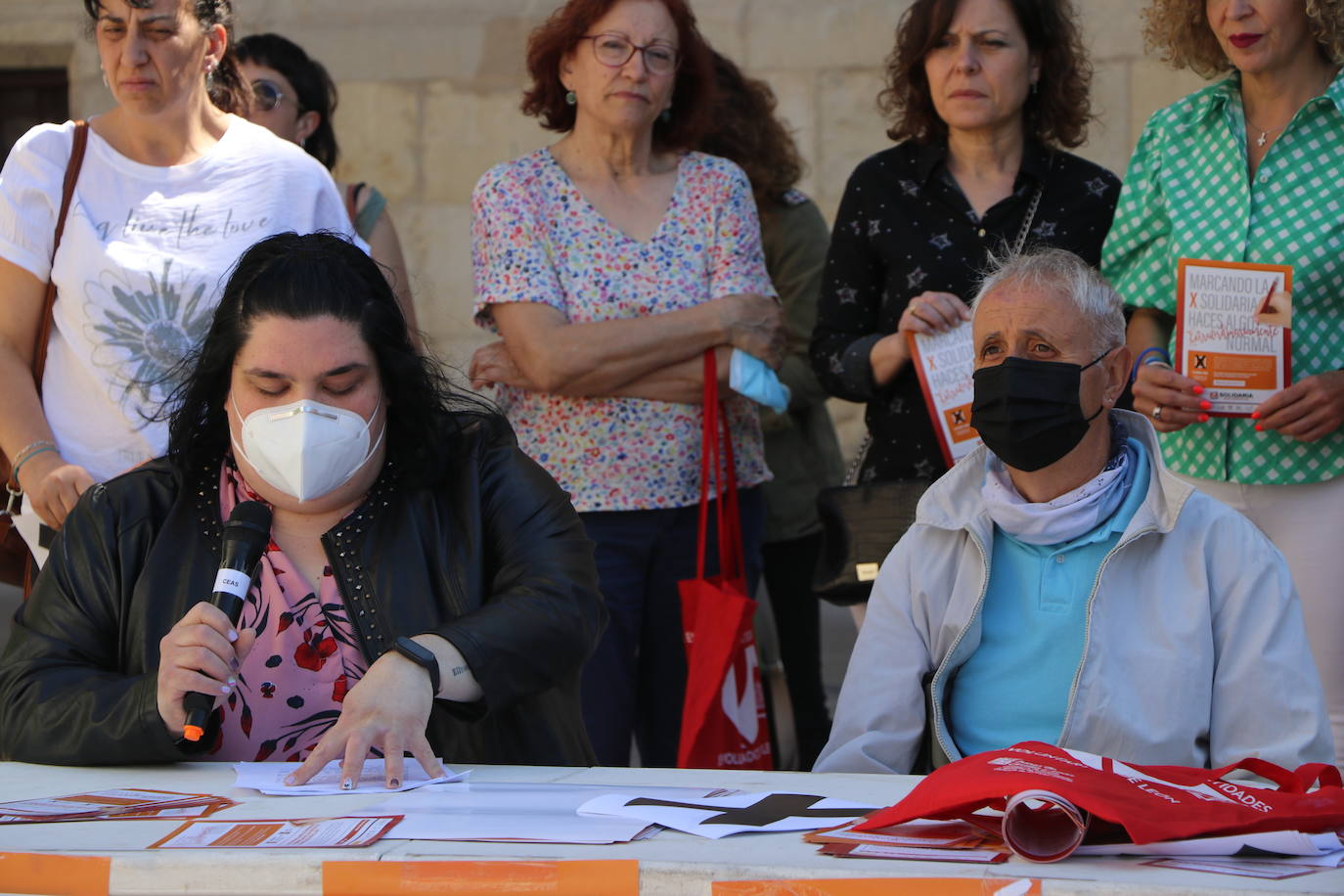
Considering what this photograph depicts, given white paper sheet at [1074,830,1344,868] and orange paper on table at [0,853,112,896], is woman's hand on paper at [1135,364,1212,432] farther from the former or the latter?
orange paper on table at [0,853,112,896]

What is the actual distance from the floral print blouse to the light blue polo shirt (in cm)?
104

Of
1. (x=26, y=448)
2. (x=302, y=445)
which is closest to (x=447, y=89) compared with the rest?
(x=26, y=448)

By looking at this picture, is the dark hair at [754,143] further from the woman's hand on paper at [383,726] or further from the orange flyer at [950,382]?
the woman's hand on paper at [383,726]

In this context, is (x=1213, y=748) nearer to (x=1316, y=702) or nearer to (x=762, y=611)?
(x=1316, y=702)

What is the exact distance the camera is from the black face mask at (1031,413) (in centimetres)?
285

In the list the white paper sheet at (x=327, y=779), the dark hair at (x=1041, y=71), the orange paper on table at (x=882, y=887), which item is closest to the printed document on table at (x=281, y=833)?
the white paper sheet at (x=327, y=779)

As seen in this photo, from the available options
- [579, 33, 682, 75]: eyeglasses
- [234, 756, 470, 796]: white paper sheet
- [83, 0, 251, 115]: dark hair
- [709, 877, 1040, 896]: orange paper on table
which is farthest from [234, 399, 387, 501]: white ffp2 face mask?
[579, 33, 682, 75]: eyeglasses

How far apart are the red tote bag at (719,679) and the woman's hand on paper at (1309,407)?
120 cm

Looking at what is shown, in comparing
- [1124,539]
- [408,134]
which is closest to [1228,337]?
[1124,539]

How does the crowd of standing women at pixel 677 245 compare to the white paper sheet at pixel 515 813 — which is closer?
the white paper sheet at pixel 515 813

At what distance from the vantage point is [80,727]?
2.52 meters

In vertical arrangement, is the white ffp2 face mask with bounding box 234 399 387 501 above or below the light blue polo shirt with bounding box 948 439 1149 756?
above

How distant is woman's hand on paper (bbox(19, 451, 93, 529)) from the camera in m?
3.37

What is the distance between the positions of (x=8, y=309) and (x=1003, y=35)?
238 centimetres
